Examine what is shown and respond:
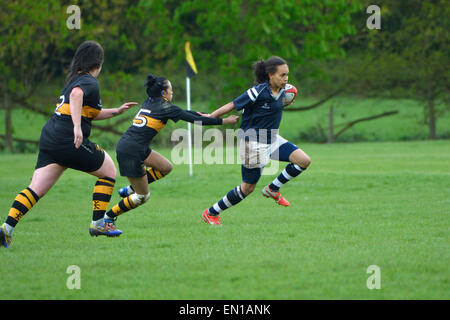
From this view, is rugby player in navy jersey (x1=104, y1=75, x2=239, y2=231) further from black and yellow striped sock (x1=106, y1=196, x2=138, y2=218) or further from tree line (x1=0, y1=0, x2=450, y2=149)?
tree line (x1=0, y1=0, x2=450, y2=149)

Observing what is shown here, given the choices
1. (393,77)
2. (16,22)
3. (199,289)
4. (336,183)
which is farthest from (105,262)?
(393,77)

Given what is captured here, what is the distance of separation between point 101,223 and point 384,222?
10.8 feet

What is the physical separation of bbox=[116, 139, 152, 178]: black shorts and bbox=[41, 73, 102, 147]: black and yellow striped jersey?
0.56m

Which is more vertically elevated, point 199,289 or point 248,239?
point 248,239

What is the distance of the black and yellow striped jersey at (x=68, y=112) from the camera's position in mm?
6633

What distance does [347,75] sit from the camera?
28.3 metres

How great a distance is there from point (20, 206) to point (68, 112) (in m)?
1.03

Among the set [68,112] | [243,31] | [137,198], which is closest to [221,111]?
[137,198]

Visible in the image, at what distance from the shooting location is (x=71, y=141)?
6625 millimetres

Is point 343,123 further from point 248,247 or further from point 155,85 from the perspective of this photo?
point 248,247

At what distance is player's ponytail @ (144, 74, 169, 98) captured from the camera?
725cm

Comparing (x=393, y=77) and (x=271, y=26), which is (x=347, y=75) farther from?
(x=271, y=26)

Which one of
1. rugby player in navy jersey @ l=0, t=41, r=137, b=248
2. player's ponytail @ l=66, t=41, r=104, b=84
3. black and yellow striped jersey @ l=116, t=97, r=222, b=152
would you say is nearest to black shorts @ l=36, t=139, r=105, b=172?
rugby player in navy jersey @ l=0, t=41, r=137, b=248

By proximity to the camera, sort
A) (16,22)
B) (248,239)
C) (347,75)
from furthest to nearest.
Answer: (347,75), (16,22), (248,239)
